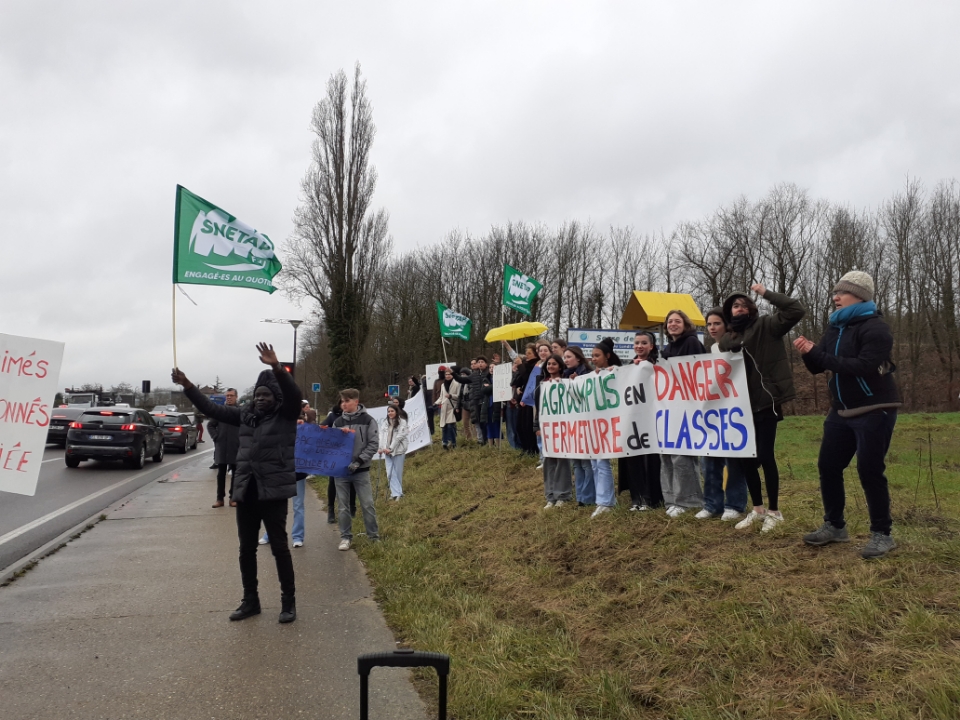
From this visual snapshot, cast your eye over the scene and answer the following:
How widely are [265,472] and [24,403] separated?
7.42 ft

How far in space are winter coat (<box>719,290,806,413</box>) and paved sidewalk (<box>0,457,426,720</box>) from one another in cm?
384

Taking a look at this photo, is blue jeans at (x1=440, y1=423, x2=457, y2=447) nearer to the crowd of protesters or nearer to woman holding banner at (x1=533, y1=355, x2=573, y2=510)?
the crowd of protesters

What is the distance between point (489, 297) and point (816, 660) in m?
49.8

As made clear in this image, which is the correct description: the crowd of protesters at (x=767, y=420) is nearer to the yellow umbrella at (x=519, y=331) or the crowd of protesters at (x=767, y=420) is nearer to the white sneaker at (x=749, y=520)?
the white sneaker at (x=749, y=520)

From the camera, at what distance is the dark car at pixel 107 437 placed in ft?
67.7

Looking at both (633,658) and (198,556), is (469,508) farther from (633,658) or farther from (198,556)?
(633,658)

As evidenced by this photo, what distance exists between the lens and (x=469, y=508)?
10547mm

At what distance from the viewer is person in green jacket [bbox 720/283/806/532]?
644 centimetres

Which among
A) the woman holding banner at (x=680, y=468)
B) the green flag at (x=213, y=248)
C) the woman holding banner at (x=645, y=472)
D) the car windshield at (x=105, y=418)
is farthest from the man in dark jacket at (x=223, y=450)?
the car windshield at (x=105, y=418)

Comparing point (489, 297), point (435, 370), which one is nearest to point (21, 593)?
point (435, 370)

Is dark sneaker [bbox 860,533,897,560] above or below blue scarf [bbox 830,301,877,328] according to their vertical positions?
below

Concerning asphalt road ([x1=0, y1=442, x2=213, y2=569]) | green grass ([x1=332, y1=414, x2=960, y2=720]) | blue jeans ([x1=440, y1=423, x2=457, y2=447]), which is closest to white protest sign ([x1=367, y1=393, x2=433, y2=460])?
blue jeans ([x1=440, y1=423, x2=457, y2=447])

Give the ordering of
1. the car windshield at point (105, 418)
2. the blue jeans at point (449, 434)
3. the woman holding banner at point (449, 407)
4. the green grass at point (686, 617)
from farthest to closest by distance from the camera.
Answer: the car windshield at point (105, 418) → the blue jeans at point (449, 434) → the woman holding banner at point (449, 407) → the green grass at point (686, 617)

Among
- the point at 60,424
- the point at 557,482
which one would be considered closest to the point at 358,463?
the point at 557,482
